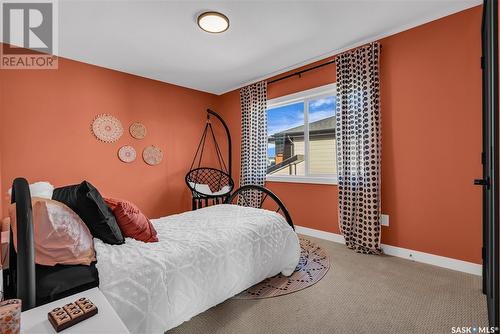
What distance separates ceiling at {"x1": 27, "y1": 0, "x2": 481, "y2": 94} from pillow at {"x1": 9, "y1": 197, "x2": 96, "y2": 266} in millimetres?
1974

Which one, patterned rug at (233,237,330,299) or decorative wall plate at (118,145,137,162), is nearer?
patterned rug at (233,237,330,299)

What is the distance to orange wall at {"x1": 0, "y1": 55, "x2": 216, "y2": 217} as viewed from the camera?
295cm

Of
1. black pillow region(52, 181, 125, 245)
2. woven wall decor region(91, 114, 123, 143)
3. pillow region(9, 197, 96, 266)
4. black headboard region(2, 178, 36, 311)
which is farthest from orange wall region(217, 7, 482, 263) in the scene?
woven wall decor region(91, 114, 123, 143)

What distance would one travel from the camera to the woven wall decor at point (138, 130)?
12.8ft

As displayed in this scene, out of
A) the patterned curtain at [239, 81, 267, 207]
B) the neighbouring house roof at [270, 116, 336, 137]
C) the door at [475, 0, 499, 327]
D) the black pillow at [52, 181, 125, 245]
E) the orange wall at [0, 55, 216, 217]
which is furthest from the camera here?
the patterned curtain at [239, 81, 267, 207]

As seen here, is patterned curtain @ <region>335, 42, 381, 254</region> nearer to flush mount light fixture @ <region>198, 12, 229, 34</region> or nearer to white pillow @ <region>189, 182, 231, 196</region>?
flush mount light fixture @ <region>198, 12, 229, 34</region>

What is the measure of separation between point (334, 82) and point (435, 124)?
1.34 m

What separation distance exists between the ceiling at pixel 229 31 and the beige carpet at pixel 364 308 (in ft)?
8.56

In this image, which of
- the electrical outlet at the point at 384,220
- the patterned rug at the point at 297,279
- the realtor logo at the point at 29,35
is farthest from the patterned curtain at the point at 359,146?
the realtor logo at the point at 29,35

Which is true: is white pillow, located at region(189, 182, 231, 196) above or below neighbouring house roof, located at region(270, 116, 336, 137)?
below

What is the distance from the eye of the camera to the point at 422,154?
262 centimetres

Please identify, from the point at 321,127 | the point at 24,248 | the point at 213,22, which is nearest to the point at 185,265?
the point at 24,248

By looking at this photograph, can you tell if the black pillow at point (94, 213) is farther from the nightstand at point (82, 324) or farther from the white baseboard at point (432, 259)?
the white baseboard at point (432, 259)

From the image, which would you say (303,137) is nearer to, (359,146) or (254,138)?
(254,138)
